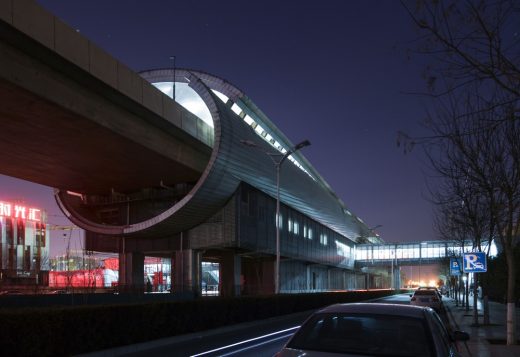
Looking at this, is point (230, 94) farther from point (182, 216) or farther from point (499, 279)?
point (499, 279)

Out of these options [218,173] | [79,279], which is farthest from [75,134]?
[79,279]

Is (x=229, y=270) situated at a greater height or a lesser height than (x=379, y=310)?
lesser

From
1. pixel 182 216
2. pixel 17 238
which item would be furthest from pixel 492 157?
pixel 17 238

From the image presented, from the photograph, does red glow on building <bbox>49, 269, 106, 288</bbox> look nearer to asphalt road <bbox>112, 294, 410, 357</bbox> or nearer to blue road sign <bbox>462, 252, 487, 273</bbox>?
asphalt road <bbox>112, 294, 410, 357</bbox>

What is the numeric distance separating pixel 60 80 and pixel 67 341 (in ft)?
55.8

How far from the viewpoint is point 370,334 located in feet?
18.6

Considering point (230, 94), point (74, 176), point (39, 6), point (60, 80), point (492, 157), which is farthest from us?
point (230, 94)

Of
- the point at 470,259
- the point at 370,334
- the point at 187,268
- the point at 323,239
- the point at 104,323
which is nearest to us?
the point at 370,334

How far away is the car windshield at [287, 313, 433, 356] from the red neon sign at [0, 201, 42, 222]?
73286 mm

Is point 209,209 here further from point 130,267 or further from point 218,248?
point 130,267

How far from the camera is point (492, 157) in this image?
17.3 meters

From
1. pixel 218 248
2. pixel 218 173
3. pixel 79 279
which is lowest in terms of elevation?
pixel 79 279

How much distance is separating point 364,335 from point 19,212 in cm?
7662

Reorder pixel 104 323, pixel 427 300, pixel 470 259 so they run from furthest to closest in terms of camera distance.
→ pixel 427 300 < pixel 470 259 < pixel 104 323
